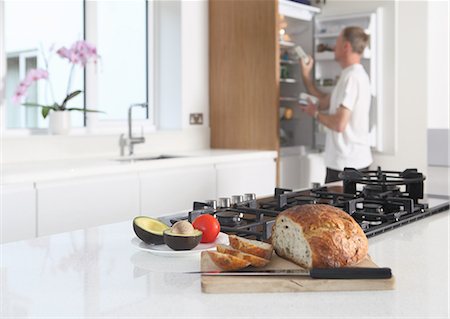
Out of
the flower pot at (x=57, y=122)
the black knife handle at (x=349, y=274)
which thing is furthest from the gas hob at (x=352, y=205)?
the flower pot at (x=57, y=122)

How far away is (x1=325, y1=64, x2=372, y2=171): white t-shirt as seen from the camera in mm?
4121

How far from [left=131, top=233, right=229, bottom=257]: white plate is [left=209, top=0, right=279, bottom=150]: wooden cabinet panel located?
3045 mm

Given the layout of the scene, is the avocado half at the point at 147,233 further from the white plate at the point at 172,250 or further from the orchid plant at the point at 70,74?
the orchid plant at the point at 70,74

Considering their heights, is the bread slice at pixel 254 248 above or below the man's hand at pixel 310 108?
below

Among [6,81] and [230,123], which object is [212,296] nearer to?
[6,81]

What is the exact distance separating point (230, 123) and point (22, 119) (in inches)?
58.6

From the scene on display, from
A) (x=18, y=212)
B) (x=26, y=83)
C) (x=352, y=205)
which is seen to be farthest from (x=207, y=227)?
(x=26, y=83)

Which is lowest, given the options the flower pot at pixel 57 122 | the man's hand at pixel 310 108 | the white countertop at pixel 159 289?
the white countertop at pixel 159 289

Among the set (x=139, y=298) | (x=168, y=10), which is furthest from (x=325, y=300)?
(x=168, y=10)

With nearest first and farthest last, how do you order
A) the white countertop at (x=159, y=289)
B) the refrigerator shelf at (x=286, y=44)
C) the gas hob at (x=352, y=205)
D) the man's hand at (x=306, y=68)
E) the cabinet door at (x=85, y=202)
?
the white countertop at (x=159, y=289)
the gas hob at (x=352, y=205)
the cabinet door at (x=85, y=202)
the refrigerator shelf at (x=286, y=44)
the man's hand at (x=306, y=68)

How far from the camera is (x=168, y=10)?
444cm

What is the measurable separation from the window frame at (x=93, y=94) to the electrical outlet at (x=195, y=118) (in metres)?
0.26

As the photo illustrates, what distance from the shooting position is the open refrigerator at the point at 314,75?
459 centimetres

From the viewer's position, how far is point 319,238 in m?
1.10
